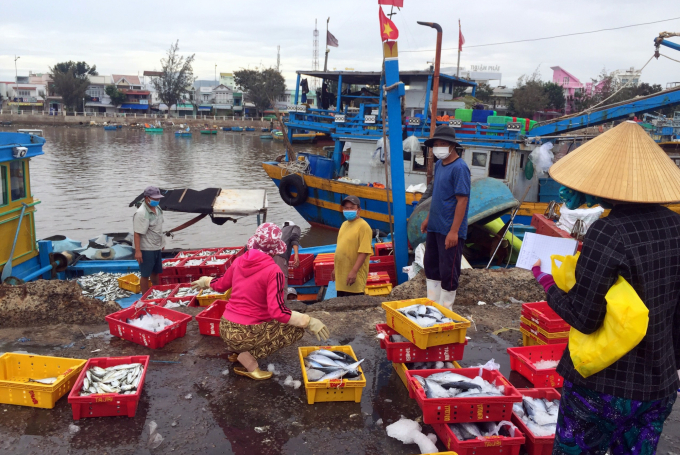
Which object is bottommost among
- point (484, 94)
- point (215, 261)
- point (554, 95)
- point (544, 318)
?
point (215, 261)

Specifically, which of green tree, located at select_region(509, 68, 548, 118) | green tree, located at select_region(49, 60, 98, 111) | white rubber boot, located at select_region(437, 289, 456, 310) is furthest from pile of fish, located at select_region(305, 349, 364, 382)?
green tree, located at select_region(49, 60, 98, 111)

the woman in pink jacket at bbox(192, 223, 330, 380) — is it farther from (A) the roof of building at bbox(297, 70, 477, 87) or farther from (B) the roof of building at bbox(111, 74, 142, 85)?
(B) the roof of building at bbox(111, 74, 142, 85)

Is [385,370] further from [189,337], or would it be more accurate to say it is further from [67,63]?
[67,63]

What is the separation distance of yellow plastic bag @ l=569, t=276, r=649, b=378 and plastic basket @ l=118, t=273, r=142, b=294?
299 inches

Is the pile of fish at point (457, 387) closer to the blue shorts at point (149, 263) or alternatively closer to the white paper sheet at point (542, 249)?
the white paper sheet at point (542, 249)

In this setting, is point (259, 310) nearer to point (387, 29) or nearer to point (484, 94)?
point (387, 29)

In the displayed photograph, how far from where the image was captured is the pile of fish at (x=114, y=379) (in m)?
3.52

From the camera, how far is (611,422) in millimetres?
2223

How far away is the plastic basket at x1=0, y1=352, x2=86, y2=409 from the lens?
3516 millimetres

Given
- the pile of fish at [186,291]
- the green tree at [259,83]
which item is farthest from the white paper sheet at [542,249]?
the green tree at [259,83]

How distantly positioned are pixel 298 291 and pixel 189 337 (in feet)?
11.3

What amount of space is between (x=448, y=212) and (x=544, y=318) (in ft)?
4.45

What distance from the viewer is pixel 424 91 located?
50.2 ft

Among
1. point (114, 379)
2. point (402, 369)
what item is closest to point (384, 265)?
point (402, 369)
